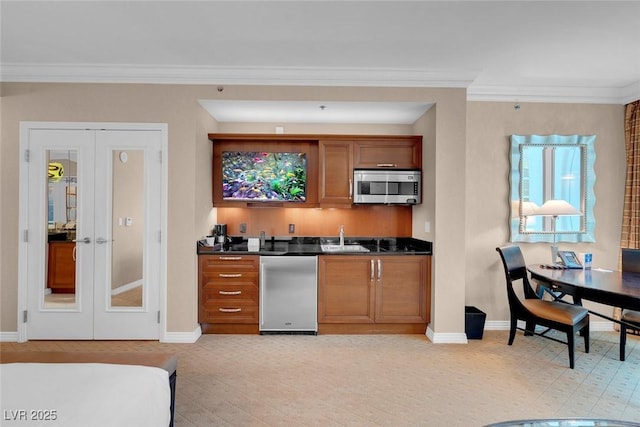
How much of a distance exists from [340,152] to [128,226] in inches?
97.3

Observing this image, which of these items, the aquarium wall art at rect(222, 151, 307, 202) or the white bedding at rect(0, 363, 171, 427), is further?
the aquarium wall art at rect(222, 151, 307, 202)

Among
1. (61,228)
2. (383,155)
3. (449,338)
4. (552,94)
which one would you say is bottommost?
(449,338)

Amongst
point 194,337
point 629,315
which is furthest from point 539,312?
point 194,337

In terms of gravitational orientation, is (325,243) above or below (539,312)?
above

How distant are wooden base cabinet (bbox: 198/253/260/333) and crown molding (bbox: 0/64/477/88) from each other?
190 centimetres

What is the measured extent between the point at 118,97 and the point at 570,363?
508 centimetres

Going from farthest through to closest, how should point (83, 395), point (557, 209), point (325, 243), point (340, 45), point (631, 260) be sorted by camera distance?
point (325, 243), point (557, 209), point (631, 260), point (340, 45), point (83, 395)

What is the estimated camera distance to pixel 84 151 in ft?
11.6

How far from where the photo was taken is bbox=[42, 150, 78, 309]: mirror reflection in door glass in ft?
11.7

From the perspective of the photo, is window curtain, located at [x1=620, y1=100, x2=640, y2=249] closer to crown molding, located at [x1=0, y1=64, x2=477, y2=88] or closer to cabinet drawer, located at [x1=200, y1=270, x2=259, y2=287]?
crown molding, located at [x1=0, y1=64, x2=477, y2=88]

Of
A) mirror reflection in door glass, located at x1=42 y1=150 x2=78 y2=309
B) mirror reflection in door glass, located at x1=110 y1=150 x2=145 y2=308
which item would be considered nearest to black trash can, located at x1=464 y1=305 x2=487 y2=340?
mirror reflection in door glass, located at x1=110 y1=150 x2=145 y2=308

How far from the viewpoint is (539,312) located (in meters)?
3.25

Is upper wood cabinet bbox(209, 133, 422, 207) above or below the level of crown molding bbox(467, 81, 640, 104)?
below

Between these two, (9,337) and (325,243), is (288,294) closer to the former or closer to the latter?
(325,243)
